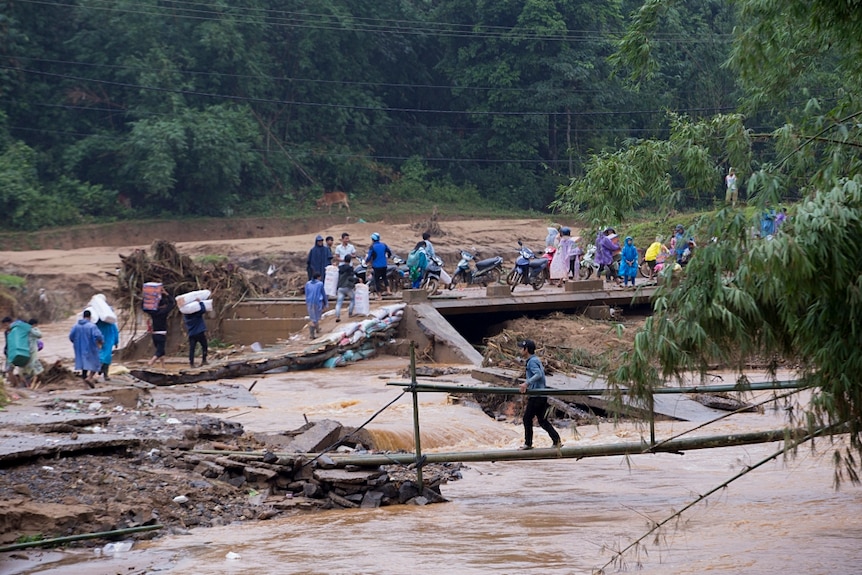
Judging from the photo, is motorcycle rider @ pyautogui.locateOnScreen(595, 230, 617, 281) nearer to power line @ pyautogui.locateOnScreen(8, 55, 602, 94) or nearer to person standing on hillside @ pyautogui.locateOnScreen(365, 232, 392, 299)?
person standing on hillside @ pyautogui.locateOnScreen(365, 232, 392, 299)

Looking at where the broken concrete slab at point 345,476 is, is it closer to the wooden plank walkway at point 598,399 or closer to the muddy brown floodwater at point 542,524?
the muddy brown floodwater at point 542,524

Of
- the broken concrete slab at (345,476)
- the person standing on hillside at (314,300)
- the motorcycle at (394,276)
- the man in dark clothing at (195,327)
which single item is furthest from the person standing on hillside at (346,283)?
the broken concrete slab at (345,476)

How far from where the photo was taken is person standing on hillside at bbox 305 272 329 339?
64.0 feet

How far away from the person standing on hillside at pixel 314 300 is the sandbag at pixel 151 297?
2.76 meters

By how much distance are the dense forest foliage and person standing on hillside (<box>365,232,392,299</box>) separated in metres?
15.1

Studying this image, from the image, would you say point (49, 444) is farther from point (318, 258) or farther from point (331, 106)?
point (331, 106)

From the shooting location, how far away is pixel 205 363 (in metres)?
18.4

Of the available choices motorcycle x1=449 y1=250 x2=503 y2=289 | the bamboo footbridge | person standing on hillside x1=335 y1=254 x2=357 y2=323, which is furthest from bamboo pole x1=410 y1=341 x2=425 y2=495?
motorcycle x1=449 y1=250 x2=503 y2=289

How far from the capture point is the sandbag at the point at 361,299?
19969 millimetres

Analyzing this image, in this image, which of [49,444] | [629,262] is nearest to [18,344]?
[49,444]

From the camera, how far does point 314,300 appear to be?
19.7 metres

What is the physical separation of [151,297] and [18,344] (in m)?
4.88

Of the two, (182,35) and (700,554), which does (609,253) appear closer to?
(700,554)

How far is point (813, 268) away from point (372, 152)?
→ 41.1 meters
